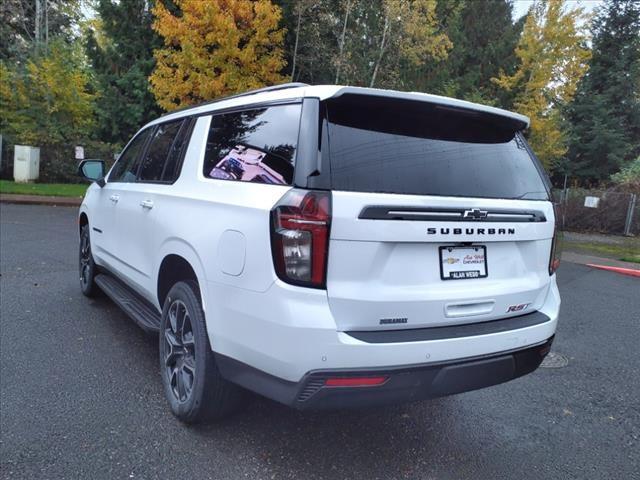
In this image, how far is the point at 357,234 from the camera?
225 cm

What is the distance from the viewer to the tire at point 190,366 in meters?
2.75

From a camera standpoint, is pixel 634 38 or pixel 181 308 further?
pixel 634 38

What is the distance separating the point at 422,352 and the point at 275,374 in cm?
69

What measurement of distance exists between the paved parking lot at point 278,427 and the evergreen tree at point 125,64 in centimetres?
1636

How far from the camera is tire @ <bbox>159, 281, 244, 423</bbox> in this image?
2.75m

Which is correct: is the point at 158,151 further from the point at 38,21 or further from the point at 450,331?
the point at 38,21

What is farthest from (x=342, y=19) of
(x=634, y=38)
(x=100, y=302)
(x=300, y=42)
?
(x=634, y=38)

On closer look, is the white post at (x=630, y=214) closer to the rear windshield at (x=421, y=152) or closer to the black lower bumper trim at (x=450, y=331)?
the rear windshield at (x=421, y=152)

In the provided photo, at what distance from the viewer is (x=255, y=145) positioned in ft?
8.97

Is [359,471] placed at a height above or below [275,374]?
below

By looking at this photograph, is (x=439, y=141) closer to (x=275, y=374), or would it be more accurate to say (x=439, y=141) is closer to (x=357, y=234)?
(x=357, y=234)

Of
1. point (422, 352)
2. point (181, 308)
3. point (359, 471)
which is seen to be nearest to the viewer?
point (422, 352)

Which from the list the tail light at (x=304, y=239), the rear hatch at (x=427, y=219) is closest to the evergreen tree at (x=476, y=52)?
the rear hatch at (x=427, y=219)

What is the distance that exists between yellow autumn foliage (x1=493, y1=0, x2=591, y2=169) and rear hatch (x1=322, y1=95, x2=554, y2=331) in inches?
705
